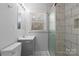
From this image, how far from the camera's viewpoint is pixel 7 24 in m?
1.86

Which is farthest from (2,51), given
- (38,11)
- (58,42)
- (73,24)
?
(73,24)

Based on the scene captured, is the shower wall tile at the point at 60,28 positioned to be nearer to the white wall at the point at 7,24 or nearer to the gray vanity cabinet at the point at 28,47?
the gray vanity cabinet at the point at 28,47

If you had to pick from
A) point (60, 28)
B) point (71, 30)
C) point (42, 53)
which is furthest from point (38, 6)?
point (42, 53)

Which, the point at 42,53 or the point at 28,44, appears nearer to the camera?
the point at 42,53

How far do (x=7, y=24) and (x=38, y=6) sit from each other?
25.7 inches

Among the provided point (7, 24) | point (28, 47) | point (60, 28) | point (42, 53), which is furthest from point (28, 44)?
point (60, 28)

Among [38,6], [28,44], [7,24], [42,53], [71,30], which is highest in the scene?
[38,6]

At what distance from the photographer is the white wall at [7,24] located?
67.9 inches

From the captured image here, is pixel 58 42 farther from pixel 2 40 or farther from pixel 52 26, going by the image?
pixel 2 40

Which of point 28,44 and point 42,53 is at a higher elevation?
point 28,44

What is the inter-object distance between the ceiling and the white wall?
0.26 m

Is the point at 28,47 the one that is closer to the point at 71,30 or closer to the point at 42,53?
the point at 42,53

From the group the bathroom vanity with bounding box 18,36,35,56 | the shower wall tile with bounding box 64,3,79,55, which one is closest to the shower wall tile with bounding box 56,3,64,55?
the shower wall tile with bounding box 64,3,79,55

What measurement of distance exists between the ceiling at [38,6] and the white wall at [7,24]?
264mm
